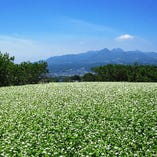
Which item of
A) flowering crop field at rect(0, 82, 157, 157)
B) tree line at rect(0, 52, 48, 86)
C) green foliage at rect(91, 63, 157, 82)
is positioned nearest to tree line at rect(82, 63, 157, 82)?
green foliage at rect(91, 63, 157, 82)

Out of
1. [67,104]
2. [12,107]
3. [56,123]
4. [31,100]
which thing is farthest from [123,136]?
[31,100]

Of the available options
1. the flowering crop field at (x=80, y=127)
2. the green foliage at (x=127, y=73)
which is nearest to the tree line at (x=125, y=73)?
the green foliage at (x=127, y=73)

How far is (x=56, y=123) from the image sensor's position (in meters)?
17.1

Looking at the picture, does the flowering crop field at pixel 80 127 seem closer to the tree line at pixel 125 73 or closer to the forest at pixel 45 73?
the forest at pixel 45 73

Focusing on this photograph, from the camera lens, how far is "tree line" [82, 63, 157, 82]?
5684cm

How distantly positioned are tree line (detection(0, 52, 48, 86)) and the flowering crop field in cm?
2203

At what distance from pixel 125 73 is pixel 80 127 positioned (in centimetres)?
4491

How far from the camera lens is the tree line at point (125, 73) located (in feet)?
186

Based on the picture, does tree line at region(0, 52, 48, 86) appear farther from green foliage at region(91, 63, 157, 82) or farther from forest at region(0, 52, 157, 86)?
green foliage at region(91, 63, 157, 82)

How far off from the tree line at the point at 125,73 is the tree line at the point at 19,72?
12064 mm

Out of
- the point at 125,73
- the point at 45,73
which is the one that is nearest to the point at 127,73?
the point at 125,73

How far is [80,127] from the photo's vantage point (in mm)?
15977

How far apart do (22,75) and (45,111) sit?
102 feet

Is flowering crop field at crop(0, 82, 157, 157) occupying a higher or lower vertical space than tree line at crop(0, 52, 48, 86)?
lower
